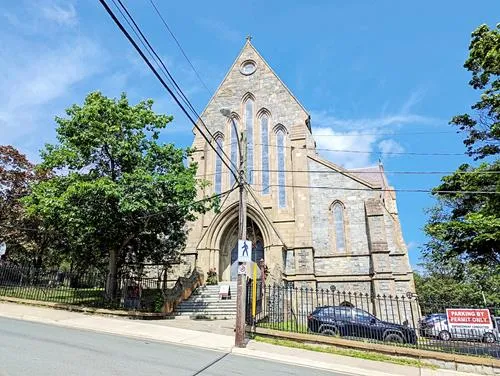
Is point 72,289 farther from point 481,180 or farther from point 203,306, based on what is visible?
point 481,180

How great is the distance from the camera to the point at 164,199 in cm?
1600

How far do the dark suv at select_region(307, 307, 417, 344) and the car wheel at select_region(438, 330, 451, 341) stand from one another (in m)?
0.73

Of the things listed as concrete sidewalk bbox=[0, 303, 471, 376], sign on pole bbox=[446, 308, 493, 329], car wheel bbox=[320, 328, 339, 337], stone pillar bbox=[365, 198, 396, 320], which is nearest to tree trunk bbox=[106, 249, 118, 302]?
concrete sidewalk bbox=[0, 303, 471, 376]

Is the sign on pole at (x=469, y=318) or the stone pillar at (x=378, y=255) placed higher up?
the stone pillar at (x=378, y=255)

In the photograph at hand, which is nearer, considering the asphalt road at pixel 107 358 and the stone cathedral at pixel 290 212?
the asphalt road at pixel 107 358

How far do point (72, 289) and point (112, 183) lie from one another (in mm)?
7349

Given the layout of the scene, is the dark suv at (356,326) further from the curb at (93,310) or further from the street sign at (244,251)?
the curb at (93,310)

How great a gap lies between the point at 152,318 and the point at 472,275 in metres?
34.4

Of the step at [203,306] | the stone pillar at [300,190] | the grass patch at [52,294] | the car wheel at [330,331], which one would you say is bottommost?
the car wheel at [330,331]

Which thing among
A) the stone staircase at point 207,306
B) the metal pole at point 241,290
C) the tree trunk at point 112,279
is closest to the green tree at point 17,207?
the tree trunk at point 112,279

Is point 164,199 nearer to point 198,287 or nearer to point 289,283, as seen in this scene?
point 198,287

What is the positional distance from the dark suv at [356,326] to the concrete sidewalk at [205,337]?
1805 millimetres

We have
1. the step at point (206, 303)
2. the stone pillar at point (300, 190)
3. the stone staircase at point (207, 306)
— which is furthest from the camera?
the stone pillar at point (300, 190)

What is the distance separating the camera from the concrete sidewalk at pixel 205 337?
361 inches
